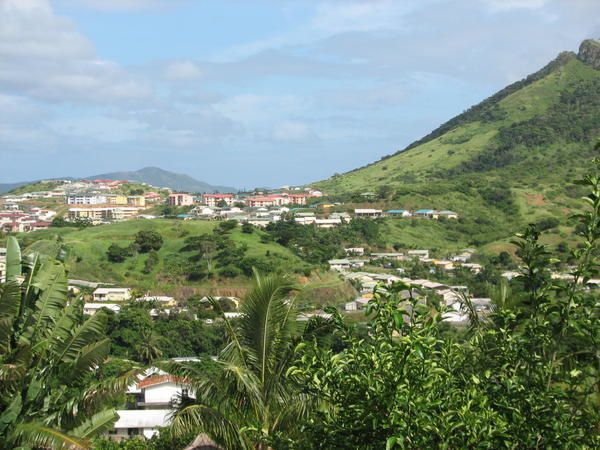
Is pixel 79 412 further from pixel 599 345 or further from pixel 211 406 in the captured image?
pixel 599 345

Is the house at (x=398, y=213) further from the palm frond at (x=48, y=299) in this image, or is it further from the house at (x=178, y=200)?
the palm frond at (x=48, y=299)

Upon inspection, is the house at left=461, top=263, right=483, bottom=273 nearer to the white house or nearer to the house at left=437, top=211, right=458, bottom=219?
→ the white house

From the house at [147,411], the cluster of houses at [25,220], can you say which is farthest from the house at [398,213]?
the house at [147,411]

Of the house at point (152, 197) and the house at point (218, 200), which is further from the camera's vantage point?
the house at point (152, 197)

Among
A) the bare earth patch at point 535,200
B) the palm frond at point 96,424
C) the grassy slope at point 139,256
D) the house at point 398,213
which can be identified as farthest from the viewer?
the bare earth patch at point 535,200

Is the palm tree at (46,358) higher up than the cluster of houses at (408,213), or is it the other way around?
the palm tree at (46,358)

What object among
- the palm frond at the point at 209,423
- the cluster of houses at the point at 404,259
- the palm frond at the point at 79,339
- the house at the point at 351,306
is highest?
the palm frond at the point at 79,339

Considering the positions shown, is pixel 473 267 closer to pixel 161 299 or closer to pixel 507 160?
pixel 161 299
